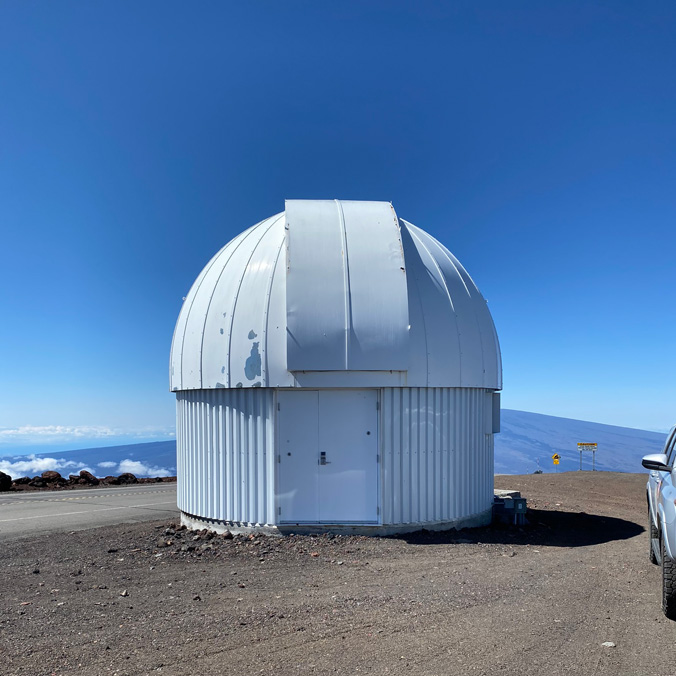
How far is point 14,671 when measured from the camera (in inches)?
173

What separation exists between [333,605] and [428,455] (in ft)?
14.0

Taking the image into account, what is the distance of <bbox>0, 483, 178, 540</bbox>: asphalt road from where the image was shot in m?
11.9

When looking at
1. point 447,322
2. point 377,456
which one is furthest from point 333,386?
point 447,322

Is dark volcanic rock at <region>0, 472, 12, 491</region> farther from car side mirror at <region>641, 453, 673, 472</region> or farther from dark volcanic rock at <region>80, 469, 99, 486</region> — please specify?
car side mirror at <region>641, 453, 673, 472</region>

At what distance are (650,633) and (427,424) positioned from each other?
5031 mm

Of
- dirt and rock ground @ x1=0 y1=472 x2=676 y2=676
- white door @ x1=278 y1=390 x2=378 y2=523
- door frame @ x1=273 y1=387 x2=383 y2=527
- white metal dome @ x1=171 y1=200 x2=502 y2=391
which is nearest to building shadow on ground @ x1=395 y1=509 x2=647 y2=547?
dirt and rock ground @ x1=0 y1=472 x2=676 y2=676

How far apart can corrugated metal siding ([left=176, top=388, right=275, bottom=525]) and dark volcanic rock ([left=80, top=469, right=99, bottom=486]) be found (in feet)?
41.7

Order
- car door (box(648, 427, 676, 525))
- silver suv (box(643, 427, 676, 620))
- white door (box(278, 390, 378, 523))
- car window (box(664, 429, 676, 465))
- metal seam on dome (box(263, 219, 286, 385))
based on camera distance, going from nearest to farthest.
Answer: silver suv (box(643, 427, 676, 620))
car door (box(648, 427, 676, 525))
car window (box(664, 429, 676, 465))
metal seam on dome (box(263, 219, 286, 385))
white door (box(278, 390, 378, 523))

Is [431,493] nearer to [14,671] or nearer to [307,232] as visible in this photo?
[307,232]

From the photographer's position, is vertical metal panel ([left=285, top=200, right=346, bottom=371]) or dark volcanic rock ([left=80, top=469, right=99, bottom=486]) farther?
dark volcanic rock ([left=80, top=469, right=99, bottom=486])

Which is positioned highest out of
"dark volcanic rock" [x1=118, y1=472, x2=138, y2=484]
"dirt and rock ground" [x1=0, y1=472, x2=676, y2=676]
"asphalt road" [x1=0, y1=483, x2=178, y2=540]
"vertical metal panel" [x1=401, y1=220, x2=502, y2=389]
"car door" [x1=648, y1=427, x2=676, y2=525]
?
"vertical metal panel" [x1=401, y1=220, x2=502, y2=389]

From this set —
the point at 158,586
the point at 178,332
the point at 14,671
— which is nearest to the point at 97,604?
the point at 158,586

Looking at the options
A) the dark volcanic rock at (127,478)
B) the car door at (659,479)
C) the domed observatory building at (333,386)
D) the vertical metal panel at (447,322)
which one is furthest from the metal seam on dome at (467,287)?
the dark volcanic rock at (127,478)

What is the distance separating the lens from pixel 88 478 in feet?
71.8
